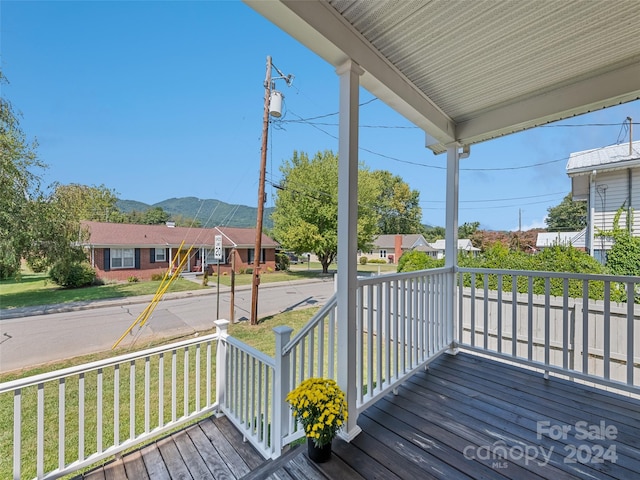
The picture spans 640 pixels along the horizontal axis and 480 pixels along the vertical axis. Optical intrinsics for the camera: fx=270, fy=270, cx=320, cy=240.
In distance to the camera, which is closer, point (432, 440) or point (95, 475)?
point (432, 440)

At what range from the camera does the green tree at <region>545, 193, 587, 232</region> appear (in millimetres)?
4938

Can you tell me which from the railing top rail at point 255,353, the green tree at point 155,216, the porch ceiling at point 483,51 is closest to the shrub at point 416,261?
the porch ceiling at point 483,51

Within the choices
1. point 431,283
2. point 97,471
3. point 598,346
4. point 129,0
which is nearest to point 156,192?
point 129,0

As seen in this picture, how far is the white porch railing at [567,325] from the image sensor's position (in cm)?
204

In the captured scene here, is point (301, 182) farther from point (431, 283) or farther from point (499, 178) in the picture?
point (431, 283)

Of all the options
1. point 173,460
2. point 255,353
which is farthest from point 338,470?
point 173,460

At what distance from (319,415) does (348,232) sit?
3.23 feet

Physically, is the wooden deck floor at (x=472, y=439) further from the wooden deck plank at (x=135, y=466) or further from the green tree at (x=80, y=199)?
the green tree at (x=80, y=199)

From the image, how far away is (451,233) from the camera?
278 cm

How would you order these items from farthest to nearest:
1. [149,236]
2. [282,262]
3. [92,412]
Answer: [282,262], [149,236], [92,412]

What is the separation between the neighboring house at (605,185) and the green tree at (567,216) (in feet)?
0.63

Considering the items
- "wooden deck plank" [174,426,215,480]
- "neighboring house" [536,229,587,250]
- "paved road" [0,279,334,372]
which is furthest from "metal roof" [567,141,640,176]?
"paved road" [0,279,334,372]

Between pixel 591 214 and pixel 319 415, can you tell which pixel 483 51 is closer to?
A: pixel 319 415

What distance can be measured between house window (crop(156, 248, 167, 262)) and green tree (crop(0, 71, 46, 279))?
778 cm
